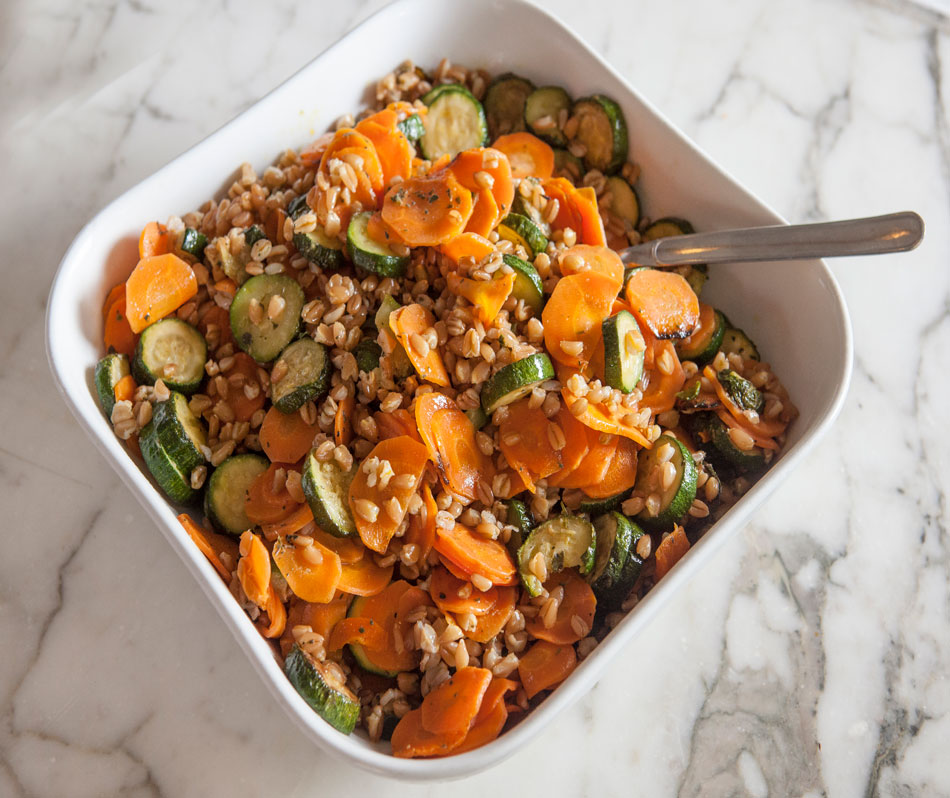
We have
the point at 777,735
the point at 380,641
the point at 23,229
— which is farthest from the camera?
the point at 23,229

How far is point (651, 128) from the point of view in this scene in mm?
2619

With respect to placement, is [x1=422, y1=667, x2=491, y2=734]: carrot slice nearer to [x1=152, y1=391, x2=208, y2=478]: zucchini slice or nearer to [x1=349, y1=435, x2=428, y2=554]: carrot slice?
[x1=349, y1=435, x2=428, y2=554]: carrot slice

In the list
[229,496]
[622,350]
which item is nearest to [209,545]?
[229,496]

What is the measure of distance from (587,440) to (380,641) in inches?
27.6

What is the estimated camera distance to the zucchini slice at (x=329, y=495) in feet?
6.82

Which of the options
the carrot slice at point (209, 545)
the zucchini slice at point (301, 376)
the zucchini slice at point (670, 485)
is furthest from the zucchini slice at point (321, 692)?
the zucchini slice at point (670, 485)

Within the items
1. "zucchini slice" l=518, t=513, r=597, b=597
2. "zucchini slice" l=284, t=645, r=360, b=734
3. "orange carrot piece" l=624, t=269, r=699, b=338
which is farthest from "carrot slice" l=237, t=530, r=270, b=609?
"orange carrot piece" l=624, t=269, r=699, b=338

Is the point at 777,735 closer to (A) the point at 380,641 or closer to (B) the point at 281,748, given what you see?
(A) the point at 380,641

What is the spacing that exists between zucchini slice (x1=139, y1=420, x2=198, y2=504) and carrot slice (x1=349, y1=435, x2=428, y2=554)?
431mm

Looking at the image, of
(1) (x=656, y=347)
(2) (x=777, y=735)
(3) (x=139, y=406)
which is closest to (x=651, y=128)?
(1) (x=656, y=347)

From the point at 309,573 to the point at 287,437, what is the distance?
1.19 feet

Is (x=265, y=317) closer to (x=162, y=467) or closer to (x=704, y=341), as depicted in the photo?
(x=162, y=467)

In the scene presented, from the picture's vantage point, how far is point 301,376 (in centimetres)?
224

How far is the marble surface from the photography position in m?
2.44
